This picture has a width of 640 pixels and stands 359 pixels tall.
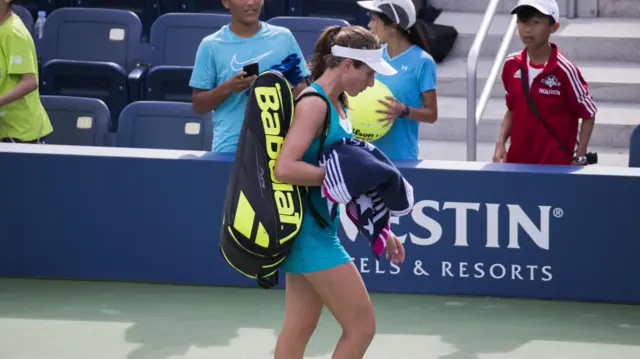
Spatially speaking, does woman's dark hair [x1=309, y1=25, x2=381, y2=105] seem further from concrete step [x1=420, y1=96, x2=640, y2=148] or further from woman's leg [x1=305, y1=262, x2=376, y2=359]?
concrete step [x1=420, y1=96, x2=640, y2=148]

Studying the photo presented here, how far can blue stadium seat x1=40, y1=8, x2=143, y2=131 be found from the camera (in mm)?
9383

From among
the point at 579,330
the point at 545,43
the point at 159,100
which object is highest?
the point at 545,43

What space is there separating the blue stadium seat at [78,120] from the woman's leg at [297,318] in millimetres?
4021

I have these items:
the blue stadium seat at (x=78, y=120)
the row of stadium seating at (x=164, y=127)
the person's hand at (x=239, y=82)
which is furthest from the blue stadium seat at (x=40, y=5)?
the person's hand at (x=239, y=82)

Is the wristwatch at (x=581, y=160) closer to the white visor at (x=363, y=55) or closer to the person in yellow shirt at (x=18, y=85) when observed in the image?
the white visor at (x=363, y=55)

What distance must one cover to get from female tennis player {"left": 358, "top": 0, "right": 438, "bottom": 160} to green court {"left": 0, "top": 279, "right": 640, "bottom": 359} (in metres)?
0.97

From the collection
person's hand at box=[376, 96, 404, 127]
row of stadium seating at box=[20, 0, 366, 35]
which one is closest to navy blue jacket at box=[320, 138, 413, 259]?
person's hand at box=[376, 96, 404, 127]

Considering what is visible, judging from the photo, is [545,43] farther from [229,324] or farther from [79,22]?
[79,22]

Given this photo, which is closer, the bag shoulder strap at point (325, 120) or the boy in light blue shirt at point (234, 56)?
the bag shoulder strap at point (325, 120)

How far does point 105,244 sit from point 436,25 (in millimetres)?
3929

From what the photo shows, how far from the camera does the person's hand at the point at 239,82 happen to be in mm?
6668

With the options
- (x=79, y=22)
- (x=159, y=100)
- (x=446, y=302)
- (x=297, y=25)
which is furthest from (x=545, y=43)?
(x=79, y=22)

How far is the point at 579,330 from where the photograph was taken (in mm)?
6668

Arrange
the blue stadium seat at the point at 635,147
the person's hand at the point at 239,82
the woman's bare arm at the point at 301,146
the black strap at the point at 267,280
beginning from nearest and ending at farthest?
1. the woman's bare arm at the point at 301,146
2. the black strap at the point at 267,280
3. the person's hand at the point at 239,82
4. the blue stadium seat at the point at 635,147
